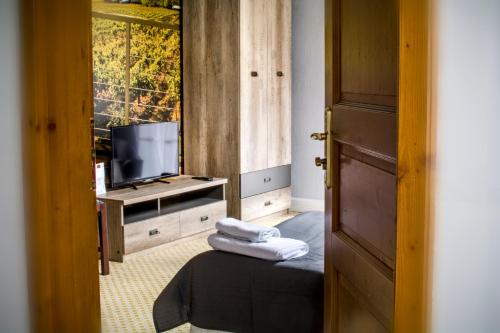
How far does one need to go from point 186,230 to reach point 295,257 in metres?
2.19

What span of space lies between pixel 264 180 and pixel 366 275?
4.03 meters

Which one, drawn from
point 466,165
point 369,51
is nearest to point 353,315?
point 466,165

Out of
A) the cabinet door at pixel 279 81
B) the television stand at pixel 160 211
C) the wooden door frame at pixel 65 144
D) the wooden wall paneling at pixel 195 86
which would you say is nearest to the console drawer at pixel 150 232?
the television stand at pixel 160 211

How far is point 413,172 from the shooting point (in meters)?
1.76

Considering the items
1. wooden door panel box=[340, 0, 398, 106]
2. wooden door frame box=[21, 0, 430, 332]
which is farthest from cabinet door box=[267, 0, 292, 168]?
wooden door frame box=[21, 0, 430, 332]

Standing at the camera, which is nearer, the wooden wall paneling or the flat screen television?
the flat screen television

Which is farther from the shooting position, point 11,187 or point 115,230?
point 115,230

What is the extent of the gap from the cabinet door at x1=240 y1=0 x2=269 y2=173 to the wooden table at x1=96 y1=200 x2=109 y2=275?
4.77 feet

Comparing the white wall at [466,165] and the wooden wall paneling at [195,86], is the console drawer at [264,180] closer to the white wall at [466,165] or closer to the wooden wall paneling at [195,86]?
the wooden wall paneling at [195,86]

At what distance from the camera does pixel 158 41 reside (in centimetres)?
563

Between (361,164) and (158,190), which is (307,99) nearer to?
(158,190)

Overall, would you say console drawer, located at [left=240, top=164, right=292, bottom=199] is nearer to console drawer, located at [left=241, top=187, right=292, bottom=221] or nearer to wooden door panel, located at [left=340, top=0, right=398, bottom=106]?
console drawer, located at [left=241, top=187, right=292, bottom=221]

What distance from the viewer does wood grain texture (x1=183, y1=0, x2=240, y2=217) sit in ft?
18.7

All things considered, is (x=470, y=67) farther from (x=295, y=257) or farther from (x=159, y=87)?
(x=159, y=87)
